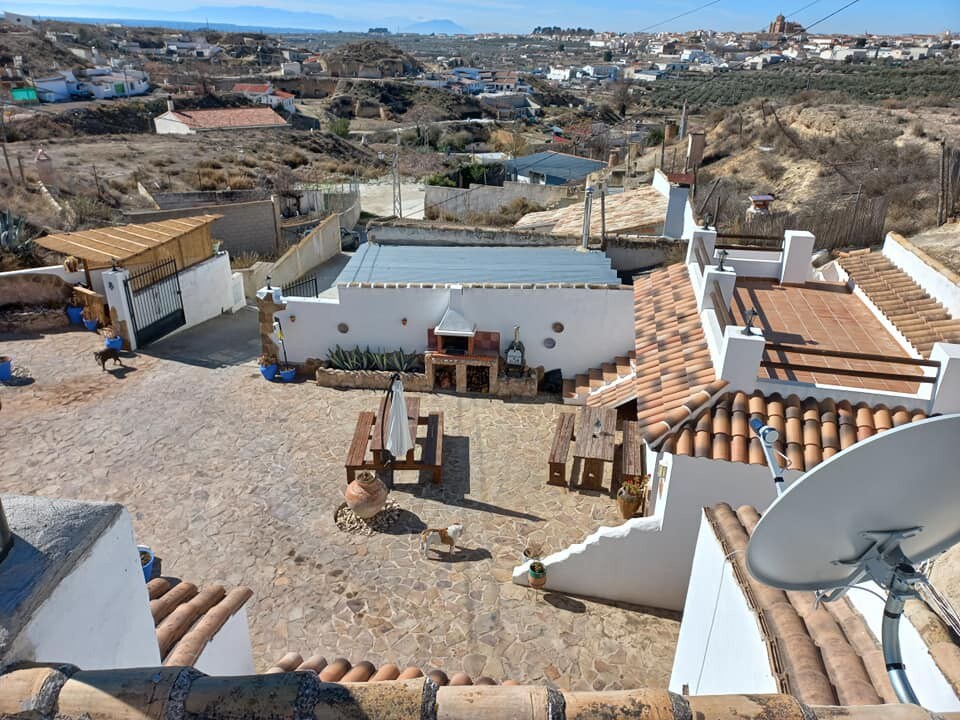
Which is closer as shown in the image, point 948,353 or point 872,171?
point 948,353

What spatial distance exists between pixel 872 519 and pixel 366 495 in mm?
8046

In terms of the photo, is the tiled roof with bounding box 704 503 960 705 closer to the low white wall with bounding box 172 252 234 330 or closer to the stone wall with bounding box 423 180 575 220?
the low white wall with bounding box 172 252 234 330

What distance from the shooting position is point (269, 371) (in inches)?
589

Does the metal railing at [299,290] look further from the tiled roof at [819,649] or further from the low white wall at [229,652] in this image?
the tiled roof at [819,649]

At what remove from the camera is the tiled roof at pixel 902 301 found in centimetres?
911

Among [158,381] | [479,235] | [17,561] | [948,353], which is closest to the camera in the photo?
[17,561]

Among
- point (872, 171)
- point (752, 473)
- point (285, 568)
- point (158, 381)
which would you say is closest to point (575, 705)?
point (752, 473)

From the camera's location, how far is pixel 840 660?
13.4ft

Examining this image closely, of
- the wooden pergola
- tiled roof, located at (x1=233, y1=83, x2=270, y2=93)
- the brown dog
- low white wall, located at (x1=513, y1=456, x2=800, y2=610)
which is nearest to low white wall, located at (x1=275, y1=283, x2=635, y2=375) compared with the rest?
the brown dog

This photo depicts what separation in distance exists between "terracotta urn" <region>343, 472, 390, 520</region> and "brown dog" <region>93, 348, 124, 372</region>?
331 inches

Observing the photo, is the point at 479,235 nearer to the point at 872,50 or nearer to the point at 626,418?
the point at 626,418

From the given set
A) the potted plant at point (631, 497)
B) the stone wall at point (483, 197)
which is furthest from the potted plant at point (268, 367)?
the stone wall at point (483, 197)

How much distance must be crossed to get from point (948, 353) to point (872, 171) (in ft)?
72.8

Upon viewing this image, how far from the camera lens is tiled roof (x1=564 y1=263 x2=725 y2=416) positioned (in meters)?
8.39
